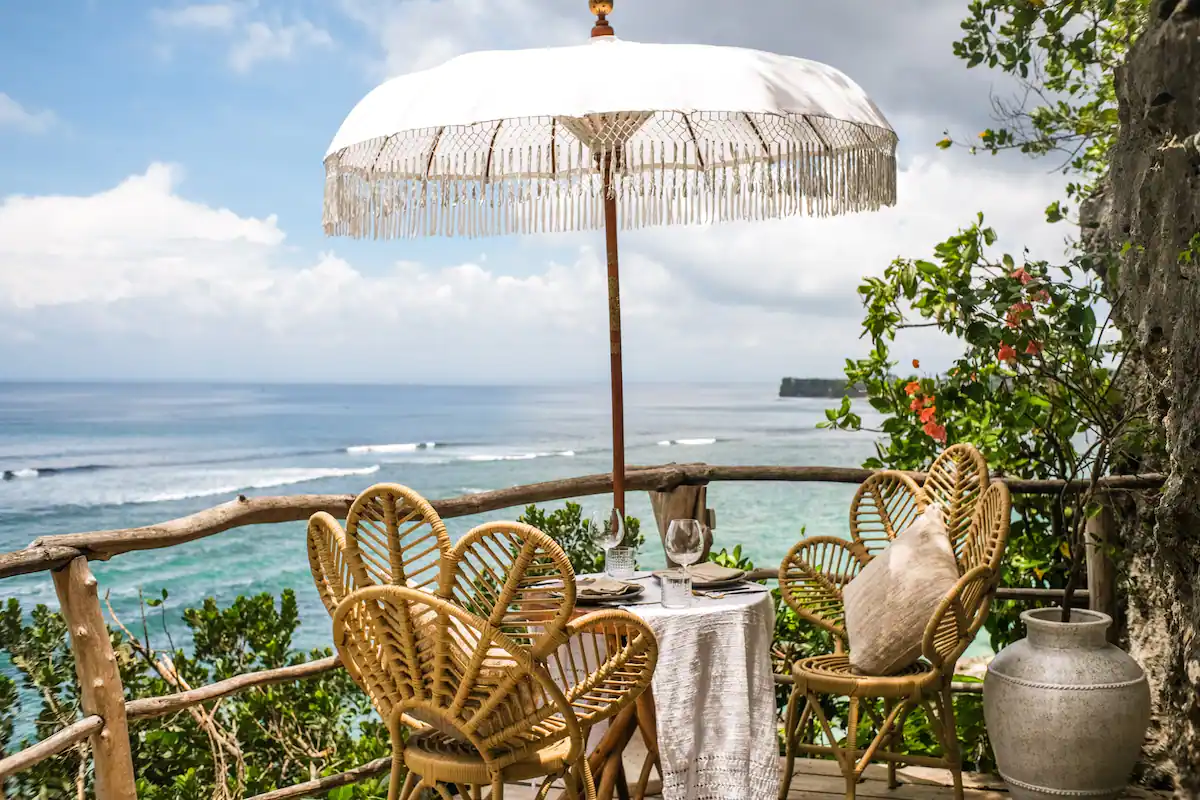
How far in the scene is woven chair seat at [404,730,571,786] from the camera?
2.14 metres

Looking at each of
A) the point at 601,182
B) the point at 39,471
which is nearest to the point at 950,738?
the point at 601,182

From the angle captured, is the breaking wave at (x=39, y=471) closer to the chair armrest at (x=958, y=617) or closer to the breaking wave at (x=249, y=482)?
the breaking wave at (x=249, y=482)

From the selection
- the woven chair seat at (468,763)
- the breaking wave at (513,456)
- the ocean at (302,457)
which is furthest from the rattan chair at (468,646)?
the breaking wave at (513,456)

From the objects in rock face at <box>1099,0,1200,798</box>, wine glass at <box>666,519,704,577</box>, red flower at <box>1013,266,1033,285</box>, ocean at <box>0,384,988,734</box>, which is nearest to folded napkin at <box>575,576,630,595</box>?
wine glass at <box>666,519,704,577</box>

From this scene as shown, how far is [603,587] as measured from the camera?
2.63 m

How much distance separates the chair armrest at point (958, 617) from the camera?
278cm

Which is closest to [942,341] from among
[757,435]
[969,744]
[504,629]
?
[969,744]

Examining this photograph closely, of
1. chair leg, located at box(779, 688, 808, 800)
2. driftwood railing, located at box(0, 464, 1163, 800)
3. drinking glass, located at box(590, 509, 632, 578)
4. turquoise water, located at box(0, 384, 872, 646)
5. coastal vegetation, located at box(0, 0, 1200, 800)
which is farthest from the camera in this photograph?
turquoise water, located at box(0, 384, 872, 646)

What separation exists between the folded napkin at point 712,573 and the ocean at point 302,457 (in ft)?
50.0

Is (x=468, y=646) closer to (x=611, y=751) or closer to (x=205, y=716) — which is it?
(x=611, y=751)

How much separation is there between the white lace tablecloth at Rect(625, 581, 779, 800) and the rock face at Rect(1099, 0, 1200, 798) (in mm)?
1158

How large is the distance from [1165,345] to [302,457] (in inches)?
1086

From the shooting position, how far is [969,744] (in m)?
3.62

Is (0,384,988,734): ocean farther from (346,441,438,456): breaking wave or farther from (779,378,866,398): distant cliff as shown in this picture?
(779,378,866,398): distant cliff
